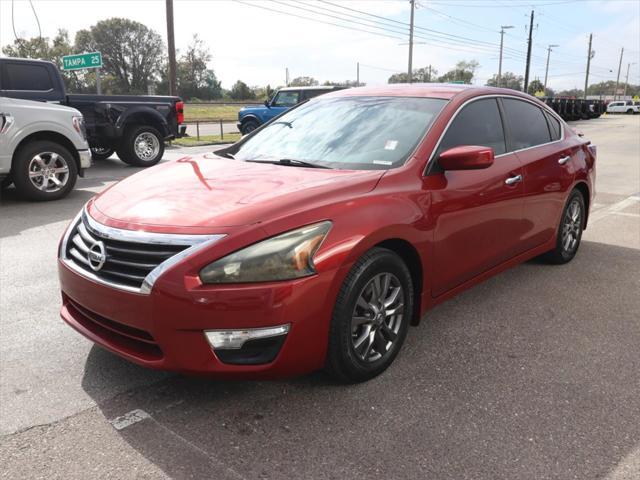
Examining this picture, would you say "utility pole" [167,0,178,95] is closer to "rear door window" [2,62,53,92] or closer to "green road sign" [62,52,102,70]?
"green road sign" [62,52,102,70]

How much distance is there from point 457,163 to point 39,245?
175 inches

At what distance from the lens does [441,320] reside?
3857 millimetres

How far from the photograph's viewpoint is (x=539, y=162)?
436 centimetres

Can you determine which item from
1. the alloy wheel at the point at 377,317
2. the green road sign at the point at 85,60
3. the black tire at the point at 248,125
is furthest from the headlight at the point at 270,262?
the black tire at the point at 248,125

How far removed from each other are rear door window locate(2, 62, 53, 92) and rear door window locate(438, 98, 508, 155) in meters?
8.96

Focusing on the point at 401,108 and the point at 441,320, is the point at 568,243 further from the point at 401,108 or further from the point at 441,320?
the point at 401,108

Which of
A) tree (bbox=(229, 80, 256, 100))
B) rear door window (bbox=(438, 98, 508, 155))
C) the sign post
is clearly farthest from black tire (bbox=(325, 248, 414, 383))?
tree (bbox=(229, 80, 256, 100))

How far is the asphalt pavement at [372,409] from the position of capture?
7.61ft

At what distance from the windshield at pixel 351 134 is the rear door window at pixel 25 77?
7.74m

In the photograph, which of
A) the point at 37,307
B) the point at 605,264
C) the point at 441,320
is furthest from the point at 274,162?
the point at 605,264

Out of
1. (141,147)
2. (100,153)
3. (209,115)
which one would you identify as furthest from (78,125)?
(209,115)

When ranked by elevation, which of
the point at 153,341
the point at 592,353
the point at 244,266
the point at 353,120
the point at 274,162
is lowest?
the point at 592,353

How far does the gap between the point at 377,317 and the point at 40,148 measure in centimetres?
668

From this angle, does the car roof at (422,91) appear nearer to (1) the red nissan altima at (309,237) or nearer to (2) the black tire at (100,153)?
(1) the red nissan altima at (309,237)
